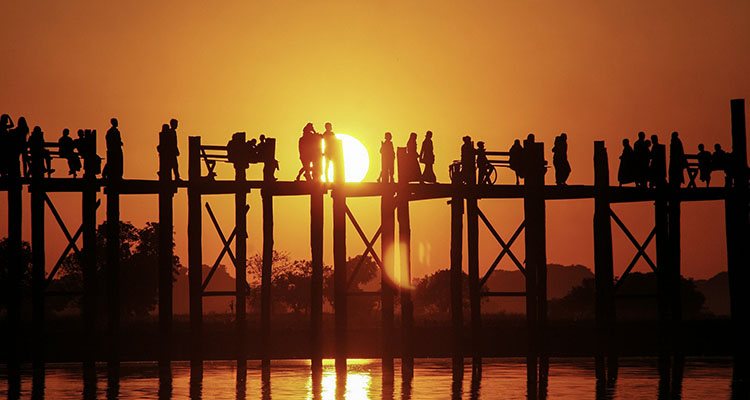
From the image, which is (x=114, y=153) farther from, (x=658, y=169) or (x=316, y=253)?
(x=658, y=169)

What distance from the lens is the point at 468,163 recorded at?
3042cm

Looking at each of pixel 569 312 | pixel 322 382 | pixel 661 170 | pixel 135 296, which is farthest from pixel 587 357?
pixel 569 312

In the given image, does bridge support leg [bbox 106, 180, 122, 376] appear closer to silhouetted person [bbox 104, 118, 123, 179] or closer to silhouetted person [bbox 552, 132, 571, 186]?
silhouetted person [bbox 104, 118, 123, 179]

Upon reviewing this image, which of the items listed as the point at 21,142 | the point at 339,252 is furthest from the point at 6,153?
the point at 339,252

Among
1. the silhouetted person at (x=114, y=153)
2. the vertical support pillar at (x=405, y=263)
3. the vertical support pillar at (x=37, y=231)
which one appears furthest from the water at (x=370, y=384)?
the silhouetted person at (x=114, y=153)

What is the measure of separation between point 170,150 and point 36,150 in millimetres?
2554

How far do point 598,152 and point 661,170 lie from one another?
71.1 inches

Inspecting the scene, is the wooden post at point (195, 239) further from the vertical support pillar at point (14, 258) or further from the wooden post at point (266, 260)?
the vertical support pillar at point (14, 258)

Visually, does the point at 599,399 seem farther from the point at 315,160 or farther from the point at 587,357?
the point at 587,357

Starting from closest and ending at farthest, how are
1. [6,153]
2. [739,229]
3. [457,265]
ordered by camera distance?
[6,153], [457,265], [739,229]

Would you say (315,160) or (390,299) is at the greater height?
(315,160)

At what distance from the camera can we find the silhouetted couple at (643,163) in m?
31.7

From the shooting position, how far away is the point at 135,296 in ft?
271

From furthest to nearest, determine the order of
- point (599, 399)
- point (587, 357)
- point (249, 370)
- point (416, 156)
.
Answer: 1. point (587, 357)
2. point (249, 370)
3. point (416, 156)
4. point (599, 399)
